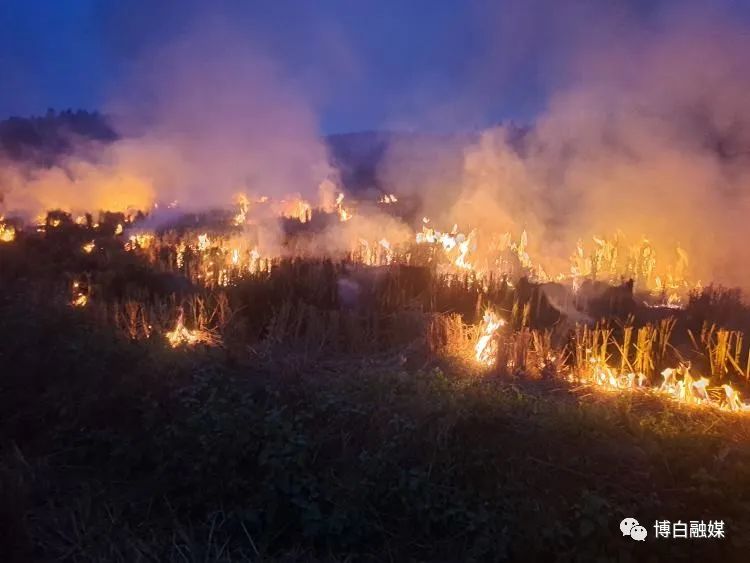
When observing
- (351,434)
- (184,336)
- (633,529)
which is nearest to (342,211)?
(184,336)

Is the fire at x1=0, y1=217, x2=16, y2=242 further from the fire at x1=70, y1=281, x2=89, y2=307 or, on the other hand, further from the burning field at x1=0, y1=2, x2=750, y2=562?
the fire at x1=70, y1=281, x2=89, y2=307

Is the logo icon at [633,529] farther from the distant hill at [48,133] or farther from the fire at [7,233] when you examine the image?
the distant hill at [48,133]

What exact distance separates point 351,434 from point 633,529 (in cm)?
224

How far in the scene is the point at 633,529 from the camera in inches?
178

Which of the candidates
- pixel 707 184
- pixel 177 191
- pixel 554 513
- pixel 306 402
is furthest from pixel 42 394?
pixel 177 191

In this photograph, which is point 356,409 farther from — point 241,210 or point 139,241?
point 241,210

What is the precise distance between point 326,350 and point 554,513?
3.29 m

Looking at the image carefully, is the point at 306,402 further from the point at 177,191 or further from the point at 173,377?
the point at 177,191

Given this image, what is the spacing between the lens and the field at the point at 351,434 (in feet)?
15.6

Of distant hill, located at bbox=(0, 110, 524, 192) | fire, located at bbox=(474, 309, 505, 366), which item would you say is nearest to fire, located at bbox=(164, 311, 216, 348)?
fire, located at bbox=(474, 309, 505, 366)

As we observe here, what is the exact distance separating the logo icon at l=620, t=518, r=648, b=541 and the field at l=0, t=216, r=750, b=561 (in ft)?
0.18

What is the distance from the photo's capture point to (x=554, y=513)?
15.4 feet

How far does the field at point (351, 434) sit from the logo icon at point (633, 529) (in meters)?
0.05

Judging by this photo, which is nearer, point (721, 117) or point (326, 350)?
point (326, 350)
